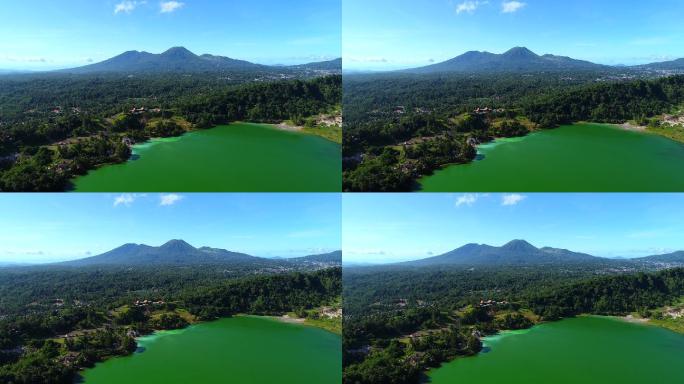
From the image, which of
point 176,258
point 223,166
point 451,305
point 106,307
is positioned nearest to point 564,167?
point 451,305

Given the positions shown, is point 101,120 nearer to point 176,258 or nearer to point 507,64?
point 176,258

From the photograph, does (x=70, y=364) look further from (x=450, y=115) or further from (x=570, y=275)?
(x=570, y=275)

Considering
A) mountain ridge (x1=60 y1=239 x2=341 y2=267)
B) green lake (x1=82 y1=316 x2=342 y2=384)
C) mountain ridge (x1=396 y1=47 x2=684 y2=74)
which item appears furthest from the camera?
mountain ridge (x1=396 y1=47 x2=684 y2=74)

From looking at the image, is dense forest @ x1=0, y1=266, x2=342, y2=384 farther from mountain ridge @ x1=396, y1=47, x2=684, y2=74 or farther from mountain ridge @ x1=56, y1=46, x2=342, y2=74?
mountain ridge @ x1=56, y1=46, x2=342, y2=74

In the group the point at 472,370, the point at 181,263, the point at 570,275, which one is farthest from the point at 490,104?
the point at 181,263

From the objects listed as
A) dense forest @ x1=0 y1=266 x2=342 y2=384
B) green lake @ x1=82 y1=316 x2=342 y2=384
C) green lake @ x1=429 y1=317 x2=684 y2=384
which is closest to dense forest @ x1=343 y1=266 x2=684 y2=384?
green lake @ x1=429 y1=317 x2=684 y2=384

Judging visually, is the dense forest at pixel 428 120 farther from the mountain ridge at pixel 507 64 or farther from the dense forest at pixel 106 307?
the mountain ridge at pixel 507 64

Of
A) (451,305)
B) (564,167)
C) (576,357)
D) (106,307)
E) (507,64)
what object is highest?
(507,64)
